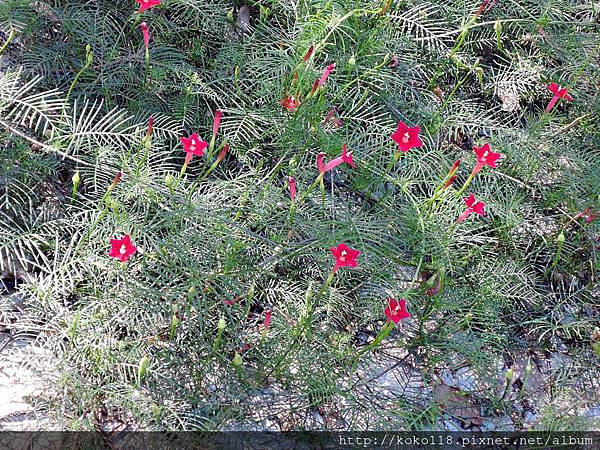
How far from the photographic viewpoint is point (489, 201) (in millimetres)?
2574

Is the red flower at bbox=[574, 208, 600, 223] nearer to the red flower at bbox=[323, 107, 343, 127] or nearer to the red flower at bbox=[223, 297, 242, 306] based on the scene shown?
the red flower at bbox=[323, 107, 343, 127]

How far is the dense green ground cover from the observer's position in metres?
2.03

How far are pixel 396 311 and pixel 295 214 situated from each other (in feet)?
1.73

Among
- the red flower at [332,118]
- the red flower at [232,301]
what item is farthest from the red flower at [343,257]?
the red flower at [332,118]

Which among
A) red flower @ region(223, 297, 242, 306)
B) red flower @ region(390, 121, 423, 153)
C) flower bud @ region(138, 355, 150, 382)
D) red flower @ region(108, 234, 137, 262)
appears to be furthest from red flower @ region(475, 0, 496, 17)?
flower bud @ region(138, 355, 150, 382)

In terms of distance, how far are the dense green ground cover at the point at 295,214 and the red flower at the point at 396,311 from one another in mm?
168

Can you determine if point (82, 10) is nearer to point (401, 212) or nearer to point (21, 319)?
point (21, 319)

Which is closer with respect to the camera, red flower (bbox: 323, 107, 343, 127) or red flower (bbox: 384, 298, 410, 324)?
red flower (bbox: 384, 298, 410, 324)

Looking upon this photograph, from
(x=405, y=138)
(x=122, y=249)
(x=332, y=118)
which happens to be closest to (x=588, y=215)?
(x=405, y=138)

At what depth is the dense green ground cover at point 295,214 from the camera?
203 cm

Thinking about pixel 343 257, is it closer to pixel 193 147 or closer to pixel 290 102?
pixel 193 147

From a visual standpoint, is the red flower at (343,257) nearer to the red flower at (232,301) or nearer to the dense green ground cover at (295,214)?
the dense green ground cover at (295,214)

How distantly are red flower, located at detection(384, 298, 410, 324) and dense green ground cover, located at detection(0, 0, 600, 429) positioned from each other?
168 mm

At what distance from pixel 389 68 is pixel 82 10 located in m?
1.25
